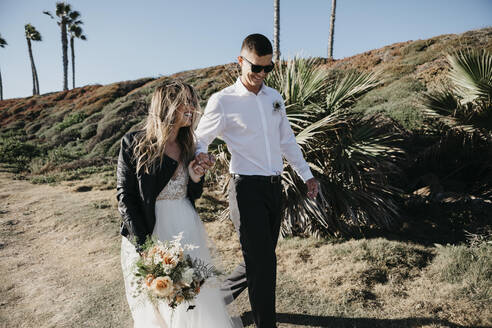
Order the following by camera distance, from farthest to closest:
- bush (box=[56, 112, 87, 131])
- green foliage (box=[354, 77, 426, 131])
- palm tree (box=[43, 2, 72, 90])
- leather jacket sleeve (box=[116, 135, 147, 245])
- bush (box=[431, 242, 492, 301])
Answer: palm tree (box=[43, 2, 72, 90]) < bush (box=[56, 112, 87, 131]) < green foliage (box=[354, 77, 426, 131]) < bush (box=[431, 242, 492, 301]) < leather jacket sleeve (box=[116, 135, 147, 245])

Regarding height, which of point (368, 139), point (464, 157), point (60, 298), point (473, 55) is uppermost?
point (473, 55)

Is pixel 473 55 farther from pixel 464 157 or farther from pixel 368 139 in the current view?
pixel 368 139

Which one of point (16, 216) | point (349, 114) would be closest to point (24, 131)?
point (16, 216)

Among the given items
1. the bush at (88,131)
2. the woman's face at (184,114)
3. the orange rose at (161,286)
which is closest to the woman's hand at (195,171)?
the woman's face at (184,114)

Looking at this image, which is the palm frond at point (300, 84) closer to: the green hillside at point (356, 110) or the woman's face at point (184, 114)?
the green hillside at point (356, 110)

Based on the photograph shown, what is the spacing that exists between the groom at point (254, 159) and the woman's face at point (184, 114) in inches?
10.8

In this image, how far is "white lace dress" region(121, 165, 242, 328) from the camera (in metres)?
2.37

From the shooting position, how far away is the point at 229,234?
5.87 metres

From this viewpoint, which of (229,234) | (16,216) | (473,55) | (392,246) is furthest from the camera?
(16,216)

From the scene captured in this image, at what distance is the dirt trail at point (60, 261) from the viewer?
369cm

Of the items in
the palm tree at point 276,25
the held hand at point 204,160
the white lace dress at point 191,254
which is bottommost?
the white lace dress at point 191,254

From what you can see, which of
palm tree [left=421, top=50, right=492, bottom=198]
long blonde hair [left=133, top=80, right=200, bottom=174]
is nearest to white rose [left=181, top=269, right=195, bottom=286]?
long blonde hair [left=133, top=80, right=200, bottom=174]

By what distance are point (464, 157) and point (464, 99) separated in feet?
3.60

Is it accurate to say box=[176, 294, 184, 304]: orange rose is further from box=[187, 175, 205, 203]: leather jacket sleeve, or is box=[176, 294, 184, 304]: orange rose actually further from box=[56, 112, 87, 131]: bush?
box=[56, 112, 87, 131]: bush
